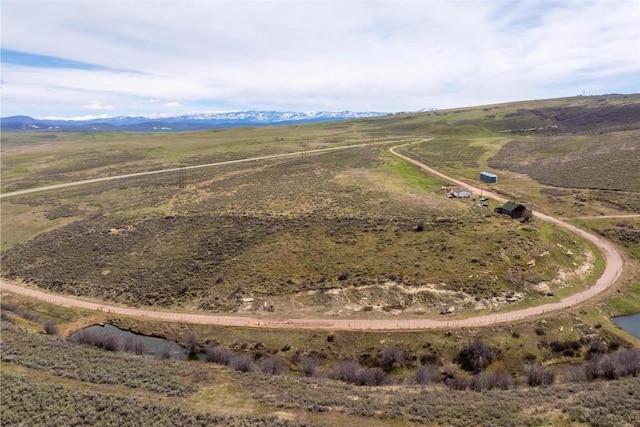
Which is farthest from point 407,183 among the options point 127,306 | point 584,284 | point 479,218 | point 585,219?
point 127,306

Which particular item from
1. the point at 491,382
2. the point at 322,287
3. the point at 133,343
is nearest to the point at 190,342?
the point at 133,343

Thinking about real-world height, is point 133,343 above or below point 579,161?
below

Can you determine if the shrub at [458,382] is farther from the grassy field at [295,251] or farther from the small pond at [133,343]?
the small pond at [133,343]

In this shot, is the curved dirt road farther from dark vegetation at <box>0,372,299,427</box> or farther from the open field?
dark vegetation at <box>0,372,299,427</box>

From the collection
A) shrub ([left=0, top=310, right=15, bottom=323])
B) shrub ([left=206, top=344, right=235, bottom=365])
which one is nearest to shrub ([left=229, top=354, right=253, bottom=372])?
shrub ([left=206, top=344, right=235, bottom=365])

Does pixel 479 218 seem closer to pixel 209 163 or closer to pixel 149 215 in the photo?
pixel 149 215

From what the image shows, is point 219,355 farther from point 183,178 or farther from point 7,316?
point 183,178
